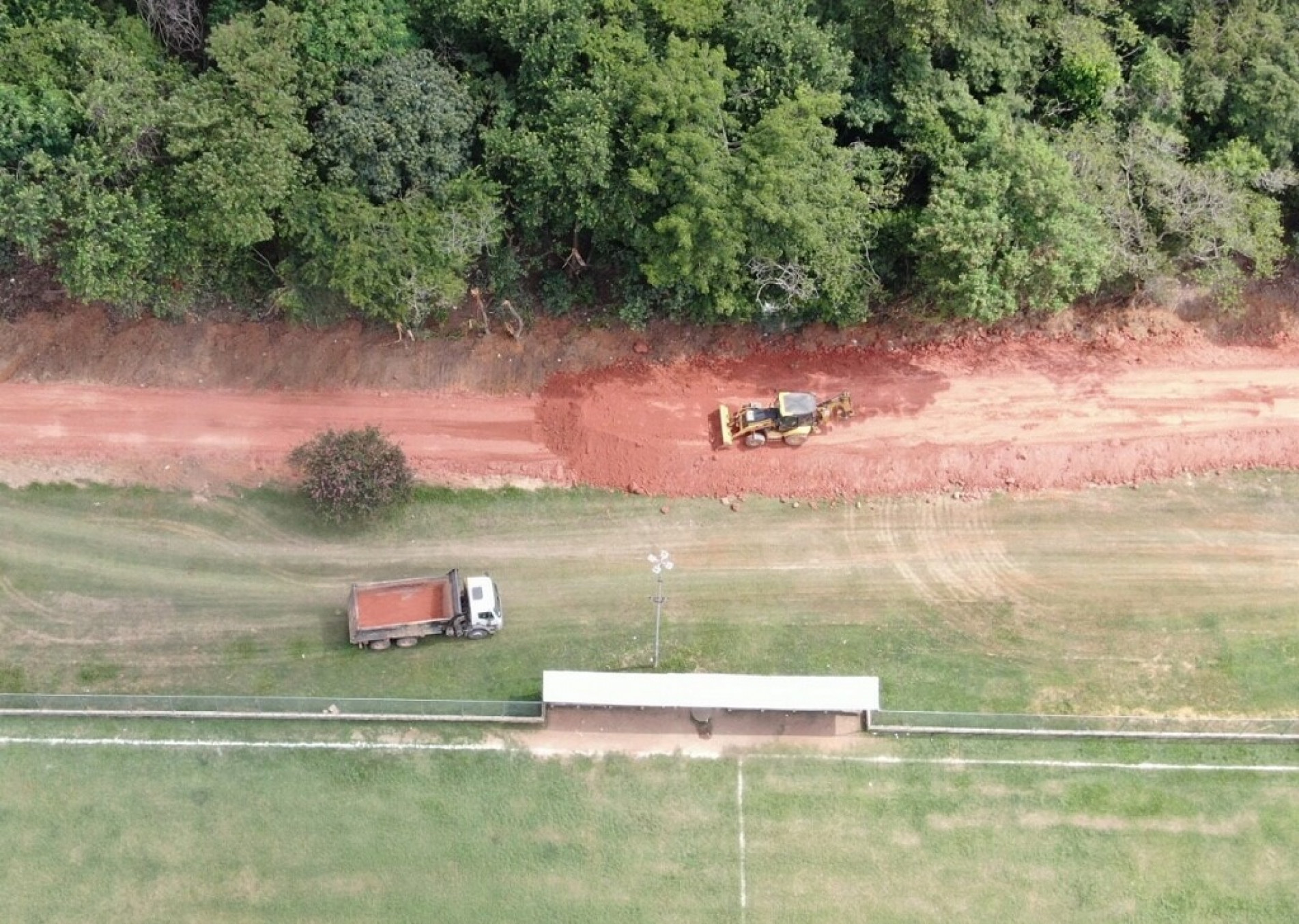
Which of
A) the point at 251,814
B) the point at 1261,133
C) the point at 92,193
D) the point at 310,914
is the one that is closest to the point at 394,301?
the point at 92,193

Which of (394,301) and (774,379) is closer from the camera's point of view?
(394,301)

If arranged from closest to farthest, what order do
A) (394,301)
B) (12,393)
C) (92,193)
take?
(92,193) < (394,301) < (12,393)

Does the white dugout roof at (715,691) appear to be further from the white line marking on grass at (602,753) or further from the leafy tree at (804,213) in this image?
the leafy tree at (804,213)

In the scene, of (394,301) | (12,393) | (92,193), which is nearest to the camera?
(92,193)

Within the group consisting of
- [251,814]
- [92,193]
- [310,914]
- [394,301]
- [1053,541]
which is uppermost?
[92,193]

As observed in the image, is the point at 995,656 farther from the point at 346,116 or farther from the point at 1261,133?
the point at 346,116

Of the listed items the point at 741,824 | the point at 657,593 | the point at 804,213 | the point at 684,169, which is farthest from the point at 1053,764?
the point at 684,169

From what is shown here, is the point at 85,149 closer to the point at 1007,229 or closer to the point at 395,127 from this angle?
the point at 395,127

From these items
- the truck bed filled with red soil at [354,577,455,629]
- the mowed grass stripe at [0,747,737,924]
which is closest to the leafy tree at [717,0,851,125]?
the truck bed filled with red soil at [354,577,455,629]

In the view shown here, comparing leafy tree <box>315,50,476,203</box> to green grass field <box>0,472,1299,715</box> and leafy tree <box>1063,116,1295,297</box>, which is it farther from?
leafy tree <box>1063,116,1295,297</box>
